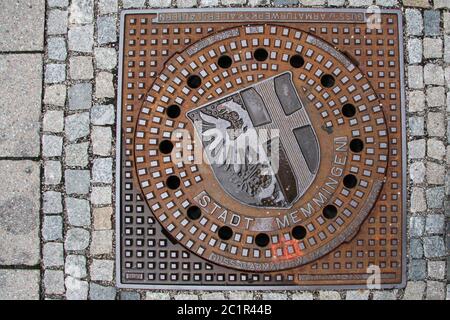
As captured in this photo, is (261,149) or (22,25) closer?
(261,149)

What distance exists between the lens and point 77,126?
9.93 ft

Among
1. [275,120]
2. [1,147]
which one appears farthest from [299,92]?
[1,147]

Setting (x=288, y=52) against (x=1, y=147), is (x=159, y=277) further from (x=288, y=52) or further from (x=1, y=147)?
(x=288, y=52)

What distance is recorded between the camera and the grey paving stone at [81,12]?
3.05 m

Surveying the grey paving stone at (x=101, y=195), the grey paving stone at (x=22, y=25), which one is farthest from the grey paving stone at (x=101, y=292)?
the grey paving stone at (x=22, y=25)

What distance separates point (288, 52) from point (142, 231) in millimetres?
1459

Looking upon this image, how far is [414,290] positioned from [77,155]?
2.29m

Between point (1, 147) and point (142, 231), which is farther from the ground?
point (1, 147)

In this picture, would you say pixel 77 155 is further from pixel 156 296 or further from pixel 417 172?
pixel 417 172

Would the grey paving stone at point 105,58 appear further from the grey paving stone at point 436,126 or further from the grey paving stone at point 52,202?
the grey paving stone at point 436,126

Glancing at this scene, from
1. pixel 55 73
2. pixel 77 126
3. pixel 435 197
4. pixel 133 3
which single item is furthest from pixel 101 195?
pixel 435 197

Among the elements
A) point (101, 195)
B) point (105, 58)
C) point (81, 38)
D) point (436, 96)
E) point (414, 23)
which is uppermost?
point (414, 23)

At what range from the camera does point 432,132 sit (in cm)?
301

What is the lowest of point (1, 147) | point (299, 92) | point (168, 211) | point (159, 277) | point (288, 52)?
point (159, 277)
